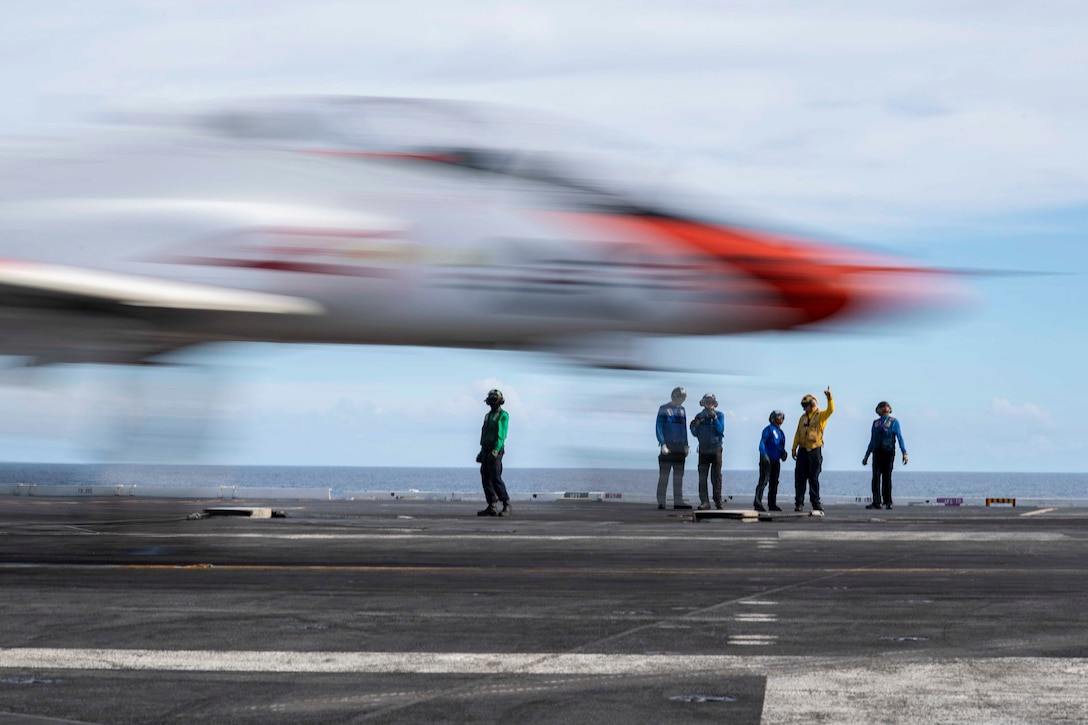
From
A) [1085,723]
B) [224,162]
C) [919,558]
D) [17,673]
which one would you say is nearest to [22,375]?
[224,162]

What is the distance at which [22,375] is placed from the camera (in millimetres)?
10641

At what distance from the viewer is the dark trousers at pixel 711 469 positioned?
61.8ft

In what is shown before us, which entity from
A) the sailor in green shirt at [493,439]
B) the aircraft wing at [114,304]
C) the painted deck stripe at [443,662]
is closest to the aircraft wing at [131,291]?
the aircraft wing at [114,304]

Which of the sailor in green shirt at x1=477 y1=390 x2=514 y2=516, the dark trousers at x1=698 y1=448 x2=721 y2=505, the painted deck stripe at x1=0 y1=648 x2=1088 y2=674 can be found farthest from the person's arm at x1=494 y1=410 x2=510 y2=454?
the painted deck stripe at x1=0 y1=648 x2=1088 y2=674

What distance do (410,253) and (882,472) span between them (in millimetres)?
14467

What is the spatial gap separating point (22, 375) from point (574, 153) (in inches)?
200

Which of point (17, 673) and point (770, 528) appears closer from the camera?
point (17, 673)

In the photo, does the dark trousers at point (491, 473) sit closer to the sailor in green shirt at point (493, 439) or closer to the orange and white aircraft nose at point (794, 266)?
the sailor in green shirt at point (493, 439)

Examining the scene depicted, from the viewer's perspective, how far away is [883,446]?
2178cm

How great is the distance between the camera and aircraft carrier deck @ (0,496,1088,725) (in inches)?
190

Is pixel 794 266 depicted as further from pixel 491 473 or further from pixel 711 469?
pixel 711 469

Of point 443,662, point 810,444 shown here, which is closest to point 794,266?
point 443,662

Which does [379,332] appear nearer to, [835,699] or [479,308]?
[479,308]

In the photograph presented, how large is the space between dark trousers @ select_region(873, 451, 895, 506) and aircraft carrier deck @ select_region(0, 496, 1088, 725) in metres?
8.86
